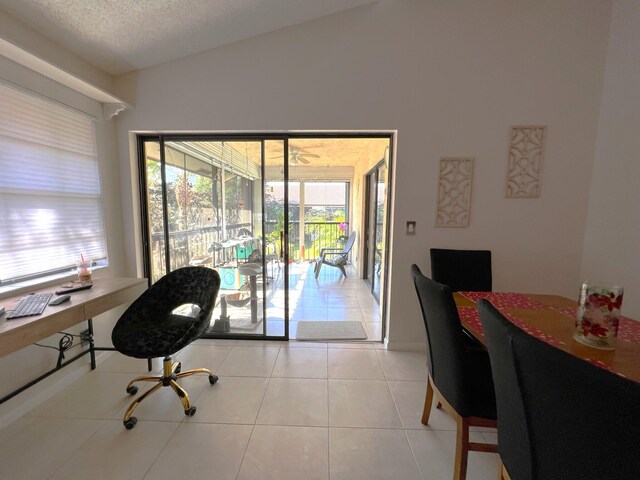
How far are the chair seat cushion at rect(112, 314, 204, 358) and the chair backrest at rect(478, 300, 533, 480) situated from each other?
5.39 feet

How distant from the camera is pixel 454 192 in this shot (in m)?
2.27

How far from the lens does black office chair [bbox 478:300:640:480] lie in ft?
1.79

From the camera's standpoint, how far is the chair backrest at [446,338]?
1.12 meters

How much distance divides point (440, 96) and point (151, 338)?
112 inches

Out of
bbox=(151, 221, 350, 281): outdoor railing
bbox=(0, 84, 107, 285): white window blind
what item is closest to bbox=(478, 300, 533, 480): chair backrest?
bbox=(151, 221, 350, 281): outdoor railing

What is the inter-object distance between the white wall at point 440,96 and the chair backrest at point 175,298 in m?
1.33

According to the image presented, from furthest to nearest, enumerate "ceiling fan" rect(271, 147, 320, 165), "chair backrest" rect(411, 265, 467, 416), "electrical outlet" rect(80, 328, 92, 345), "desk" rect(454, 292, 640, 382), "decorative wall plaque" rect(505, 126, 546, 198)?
A: "ceiling fan" rect(271, 147, 320, 165) < "decorative wall plaque" rect(505, 126, 546, 198) < "electrical outlet" rect(80, 328, 92, 345) < "chair backrest" rect(411, 265, 467, 416) < "desk" rect(454, 292, 640, 382)

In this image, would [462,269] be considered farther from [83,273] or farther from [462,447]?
[83,273]

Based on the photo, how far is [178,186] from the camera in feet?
8.39

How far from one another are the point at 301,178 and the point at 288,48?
417cm

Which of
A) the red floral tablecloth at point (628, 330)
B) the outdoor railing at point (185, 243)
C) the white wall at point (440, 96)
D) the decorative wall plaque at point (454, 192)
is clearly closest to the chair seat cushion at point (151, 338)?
the outdoor railing at point (185, 243)

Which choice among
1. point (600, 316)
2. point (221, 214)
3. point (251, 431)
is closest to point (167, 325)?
point (251, 431)

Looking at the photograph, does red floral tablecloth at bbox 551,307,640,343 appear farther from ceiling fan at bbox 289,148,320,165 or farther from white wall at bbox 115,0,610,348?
ceiling fan at bbox 289,148,320,165

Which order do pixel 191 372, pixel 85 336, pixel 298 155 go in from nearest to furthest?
pixel 191 372, pixel 85 336, pixel 298 155
